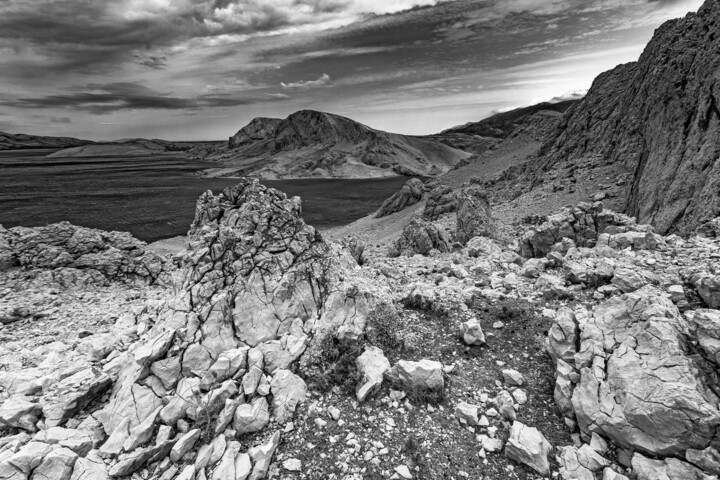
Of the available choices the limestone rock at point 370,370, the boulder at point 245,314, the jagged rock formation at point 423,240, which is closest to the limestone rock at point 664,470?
the limestone rock at point 370,370

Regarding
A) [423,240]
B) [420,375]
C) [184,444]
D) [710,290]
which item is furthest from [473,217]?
[184,444]


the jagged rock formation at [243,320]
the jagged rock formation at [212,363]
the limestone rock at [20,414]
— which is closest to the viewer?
the jagged rock formation at [212,363]

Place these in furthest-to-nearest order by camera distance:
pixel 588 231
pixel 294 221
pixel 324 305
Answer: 1. pixel 588 231
2. pixel 294 221
3. pixel 324 305

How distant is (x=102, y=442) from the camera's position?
7168mm

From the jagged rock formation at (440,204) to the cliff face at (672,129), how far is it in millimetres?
15481

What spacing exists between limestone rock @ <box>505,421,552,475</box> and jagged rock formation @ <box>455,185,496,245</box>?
21000 mm

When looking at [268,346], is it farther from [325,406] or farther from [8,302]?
[8,302]

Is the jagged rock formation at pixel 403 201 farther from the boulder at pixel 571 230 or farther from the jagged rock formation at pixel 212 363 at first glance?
the jagged rock formation at pixel 212 363

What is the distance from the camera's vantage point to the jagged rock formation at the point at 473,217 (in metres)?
27.3

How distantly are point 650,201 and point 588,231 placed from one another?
16.0ft

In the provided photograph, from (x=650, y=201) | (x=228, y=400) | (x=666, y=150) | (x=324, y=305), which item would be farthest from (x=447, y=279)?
(x=666, y=150)

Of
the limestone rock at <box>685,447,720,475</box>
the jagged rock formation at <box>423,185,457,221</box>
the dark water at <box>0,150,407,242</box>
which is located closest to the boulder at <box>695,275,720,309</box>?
the limestone rock at <box>685,447,720,475</box>

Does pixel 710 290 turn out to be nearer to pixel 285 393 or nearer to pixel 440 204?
pixel 285 393

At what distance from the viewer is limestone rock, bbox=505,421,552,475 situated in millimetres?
6395
